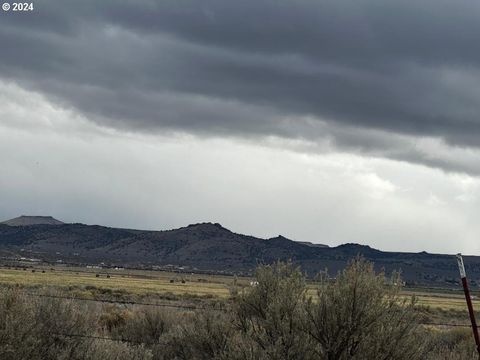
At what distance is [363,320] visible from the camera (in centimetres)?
1301

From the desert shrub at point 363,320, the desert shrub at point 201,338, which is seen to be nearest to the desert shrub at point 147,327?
the desert shrub at point 201,338

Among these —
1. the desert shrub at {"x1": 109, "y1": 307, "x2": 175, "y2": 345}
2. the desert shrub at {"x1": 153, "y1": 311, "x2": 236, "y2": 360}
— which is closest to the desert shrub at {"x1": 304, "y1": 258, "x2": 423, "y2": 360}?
the desert shrub at {"x1": 153, "y1": 311, "x2": 236, "y2": 360}

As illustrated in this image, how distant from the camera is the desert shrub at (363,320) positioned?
1284 cm

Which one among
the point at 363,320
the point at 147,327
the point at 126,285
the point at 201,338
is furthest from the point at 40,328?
the point at 126,285

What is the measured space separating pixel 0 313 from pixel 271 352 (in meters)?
5.96

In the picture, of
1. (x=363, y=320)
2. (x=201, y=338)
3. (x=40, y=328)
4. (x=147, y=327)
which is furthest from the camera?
(x=147, y=327)

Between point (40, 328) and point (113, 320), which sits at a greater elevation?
point (40, 328)

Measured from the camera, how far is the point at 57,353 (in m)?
14.8

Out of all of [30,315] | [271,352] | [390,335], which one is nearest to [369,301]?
[390,335]

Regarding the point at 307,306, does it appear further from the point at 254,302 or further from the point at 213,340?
the point at 213,340

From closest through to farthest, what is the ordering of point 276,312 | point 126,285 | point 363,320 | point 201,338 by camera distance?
point 363,320
point 276,312
point 201,338
point 126,285

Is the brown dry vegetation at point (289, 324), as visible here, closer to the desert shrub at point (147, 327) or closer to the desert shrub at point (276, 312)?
the desert shrub at point (276, 312)

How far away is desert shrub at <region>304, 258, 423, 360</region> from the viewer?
42.1 feet

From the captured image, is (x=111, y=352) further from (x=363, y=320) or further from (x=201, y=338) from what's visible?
(x=363, y=320)
